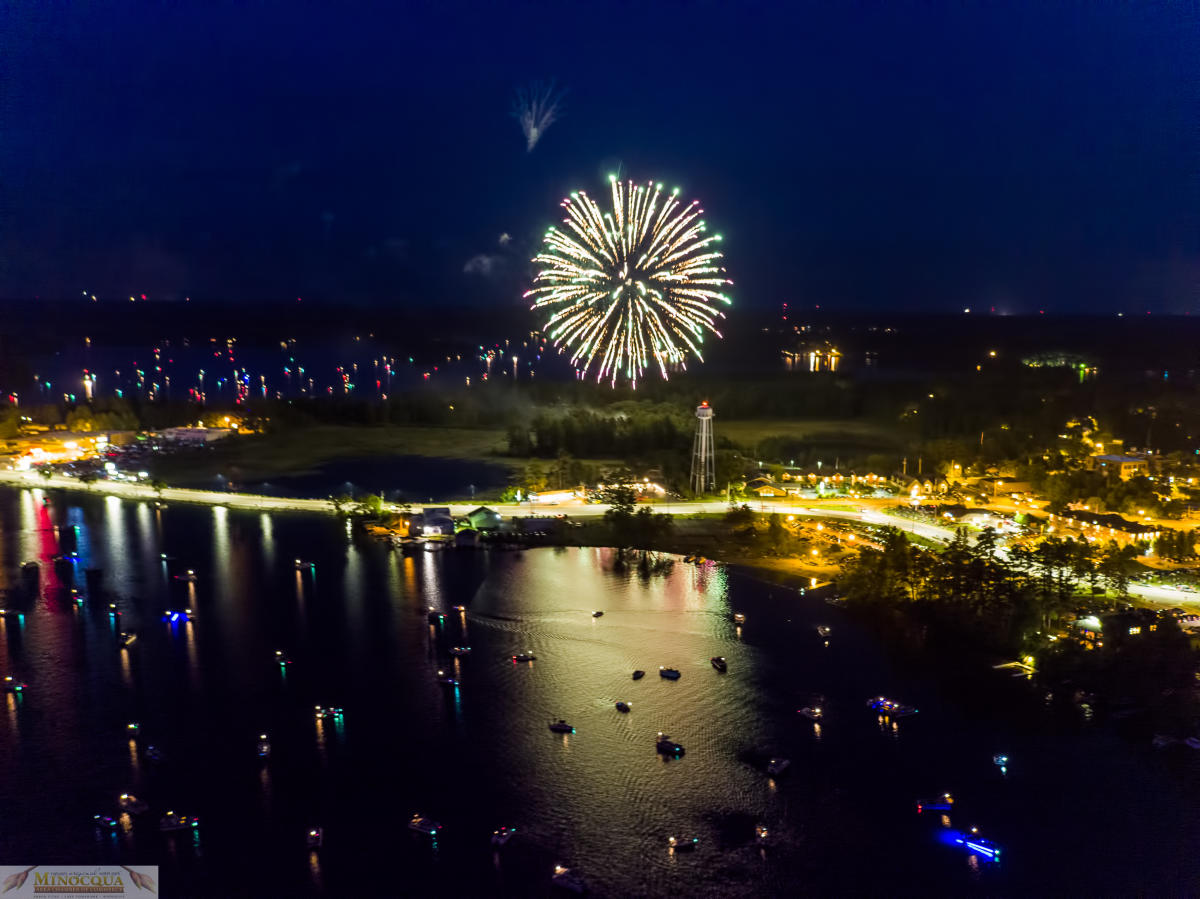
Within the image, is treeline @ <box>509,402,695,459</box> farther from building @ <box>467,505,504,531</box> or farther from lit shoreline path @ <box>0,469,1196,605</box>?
building @ <box>467,505,504,531</box>

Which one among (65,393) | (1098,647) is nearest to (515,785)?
(1098,647)

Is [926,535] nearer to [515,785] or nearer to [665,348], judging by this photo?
[665,348]

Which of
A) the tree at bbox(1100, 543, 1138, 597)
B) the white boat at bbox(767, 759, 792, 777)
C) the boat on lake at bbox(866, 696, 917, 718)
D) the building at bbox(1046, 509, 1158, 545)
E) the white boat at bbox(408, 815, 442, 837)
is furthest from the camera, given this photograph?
the building at bbox(1046, 509, 1158, 545)

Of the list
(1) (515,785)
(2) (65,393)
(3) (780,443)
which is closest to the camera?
Answer: (1) (515,785)

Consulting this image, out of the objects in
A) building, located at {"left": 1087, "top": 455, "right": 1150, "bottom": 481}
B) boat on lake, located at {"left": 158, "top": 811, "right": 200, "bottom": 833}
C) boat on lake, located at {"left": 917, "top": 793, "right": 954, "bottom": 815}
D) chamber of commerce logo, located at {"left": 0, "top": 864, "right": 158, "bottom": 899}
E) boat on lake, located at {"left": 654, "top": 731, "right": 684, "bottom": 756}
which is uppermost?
building, located at {"left": 1087, "top": 455, "right": 1150, "bottom": 481}

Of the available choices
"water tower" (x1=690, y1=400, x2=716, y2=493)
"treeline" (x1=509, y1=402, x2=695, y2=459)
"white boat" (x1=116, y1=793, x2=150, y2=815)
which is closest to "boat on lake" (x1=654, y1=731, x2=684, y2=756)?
"white boat" (x1=116, y1=793, x2=150, y2=815)
